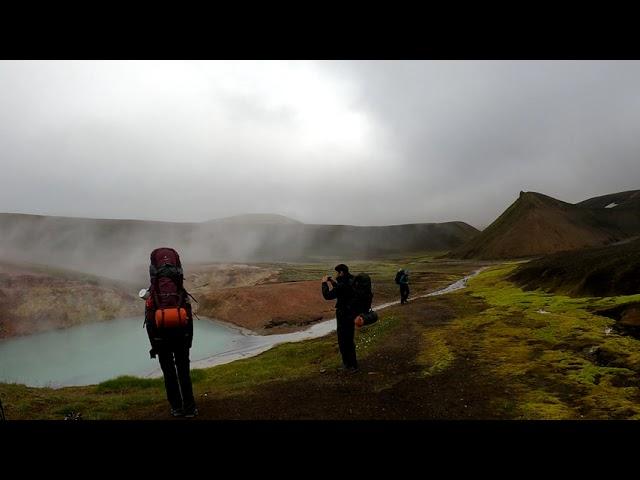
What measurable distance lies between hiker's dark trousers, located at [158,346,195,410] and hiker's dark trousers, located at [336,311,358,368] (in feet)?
17.3

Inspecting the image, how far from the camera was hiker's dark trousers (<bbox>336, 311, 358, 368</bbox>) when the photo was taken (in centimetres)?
1320

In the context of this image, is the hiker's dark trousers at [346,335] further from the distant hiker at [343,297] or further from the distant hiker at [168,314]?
the distant hiker at [168,314]

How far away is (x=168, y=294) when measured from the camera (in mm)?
8852

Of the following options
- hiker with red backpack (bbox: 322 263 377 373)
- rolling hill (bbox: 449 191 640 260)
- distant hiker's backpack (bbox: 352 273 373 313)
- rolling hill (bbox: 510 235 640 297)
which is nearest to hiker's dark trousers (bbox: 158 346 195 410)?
hiker with red backpack (bbox: 322 263 377 373)

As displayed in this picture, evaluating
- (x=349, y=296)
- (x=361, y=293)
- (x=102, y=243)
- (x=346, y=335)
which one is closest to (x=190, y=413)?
(x=346, y=335)

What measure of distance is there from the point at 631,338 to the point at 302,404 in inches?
567

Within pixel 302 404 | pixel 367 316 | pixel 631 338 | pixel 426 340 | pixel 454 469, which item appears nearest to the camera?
pixel 454 469

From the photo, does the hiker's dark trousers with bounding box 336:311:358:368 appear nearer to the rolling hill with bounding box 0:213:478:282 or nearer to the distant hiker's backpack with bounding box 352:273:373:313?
the distant hiker's backpack with bounding box 352:273:373:313

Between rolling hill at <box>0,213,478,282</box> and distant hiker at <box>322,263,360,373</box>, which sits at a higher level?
rolling hill at <box>0,213,478,282</box>

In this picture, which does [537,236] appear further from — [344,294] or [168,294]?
[168,294]
